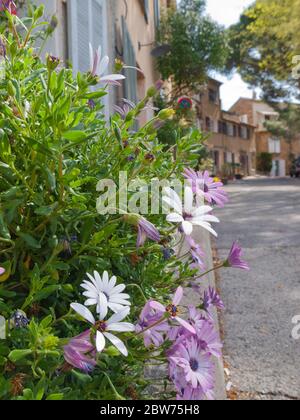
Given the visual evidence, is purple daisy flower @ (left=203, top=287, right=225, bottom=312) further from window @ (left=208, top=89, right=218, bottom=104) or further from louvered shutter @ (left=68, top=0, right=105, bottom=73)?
window @ (left=208, top=89, right=218, bottom=104)

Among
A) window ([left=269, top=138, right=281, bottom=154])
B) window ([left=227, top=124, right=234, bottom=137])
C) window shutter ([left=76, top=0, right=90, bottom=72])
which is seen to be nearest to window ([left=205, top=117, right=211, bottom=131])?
window ([left=227, top=124, right=234, bottom=137])

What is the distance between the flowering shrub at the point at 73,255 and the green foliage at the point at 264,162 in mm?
53710

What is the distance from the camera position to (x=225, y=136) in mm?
43750

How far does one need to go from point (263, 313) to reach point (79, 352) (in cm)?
280

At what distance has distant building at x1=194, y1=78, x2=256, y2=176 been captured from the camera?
3767 centimetres

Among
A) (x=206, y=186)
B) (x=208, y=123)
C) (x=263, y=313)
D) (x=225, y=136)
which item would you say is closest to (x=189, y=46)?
(x=263, y=313)

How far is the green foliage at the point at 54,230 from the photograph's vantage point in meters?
1.11

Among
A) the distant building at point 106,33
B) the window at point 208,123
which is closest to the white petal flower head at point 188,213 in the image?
the distant building at point 106,33

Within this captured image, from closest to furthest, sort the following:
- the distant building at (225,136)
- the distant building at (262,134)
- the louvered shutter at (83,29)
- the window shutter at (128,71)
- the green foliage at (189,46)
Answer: the louvered shutter at (83,29)
the window shutter at (128,71)
the green foliage at (189,46)
the distant building at (225,136)
the distant building at (262,134)

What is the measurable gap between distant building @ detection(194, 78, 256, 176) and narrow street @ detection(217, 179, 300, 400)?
26.5 m

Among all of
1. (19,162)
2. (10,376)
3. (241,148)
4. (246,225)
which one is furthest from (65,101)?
(241,148)

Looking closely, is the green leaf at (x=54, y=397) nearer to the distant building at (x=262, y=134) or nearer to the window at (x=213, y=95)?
the window at (x=213, y=95)
